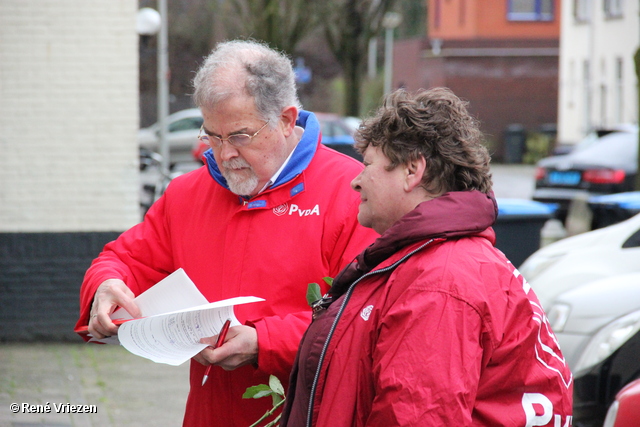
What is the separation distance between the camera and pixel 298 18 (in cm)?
1780

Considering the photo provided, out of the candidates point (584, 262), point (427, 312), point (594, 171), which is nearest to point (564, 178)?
point (594, 171)

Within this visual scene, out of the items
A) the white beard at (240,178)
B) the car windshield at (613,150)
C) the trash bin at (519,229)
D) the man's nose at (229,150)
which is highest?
the man's nose at (229,150)

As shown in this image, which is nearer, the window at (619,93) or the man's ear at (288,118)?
the man's ear at (288,118)

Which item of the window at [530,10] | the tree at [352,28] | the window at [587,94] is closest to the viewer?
the tree at [352,28]

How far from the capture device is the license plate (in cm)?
1151

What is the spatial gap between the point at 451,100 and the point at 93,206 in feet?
17.2

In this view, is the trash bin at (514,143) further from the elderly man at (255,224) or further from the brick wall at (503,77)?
the elderly man at (255,224)

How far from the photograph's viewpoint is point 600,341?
165 inches

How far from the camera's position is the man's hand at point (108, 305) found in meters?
2.46

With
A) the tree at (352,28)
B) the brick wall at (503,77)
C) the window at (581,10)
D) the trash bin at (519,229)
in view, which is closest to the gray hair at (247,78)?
the trash bin at (519,229)

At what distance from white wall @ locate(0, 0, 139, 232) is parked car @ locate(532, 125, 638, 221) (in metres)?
6.83

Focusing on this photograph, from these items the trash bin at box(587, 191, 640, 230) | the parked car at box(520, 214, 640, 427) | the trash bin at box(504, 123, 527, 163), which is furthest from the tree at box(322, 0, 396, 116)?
the parked car at box(520, 214, 640, 427)

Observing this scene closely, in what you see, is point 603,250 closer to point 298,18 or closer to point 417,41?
point 298,18

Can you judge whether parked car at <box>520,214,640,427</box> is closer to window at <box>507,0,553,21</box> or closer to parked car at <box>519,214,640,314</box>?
parked car at <box>519,214,640,314</box>
